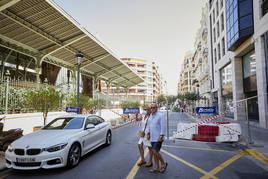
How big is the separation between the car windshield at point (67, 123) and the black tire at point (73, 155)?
0.85 meters

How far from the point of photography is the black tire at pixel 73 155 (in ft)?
15.7

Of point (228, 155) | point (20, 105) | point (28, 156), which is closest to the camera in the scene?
point (28, 156)

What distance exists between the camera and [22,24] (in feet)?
38.0

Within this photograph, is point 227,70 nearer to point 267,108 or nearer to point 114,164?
point 267,108

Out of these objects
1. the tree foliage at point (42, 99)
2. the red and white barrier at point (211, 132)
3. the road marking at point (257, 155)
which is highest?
the tree foliage at point (42, 99)

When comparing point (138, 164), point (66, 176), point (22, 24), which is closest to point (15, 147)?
point (66, 176)

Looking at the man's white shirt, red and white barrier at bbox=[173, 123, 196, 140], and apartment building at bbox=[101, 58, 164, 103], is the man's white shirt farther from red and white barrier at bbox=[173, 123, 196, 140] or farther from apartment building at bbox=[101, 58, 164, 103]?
apartment building at bbox=[101, 58, 164, 103]

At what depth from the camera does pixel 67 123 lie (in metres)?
6.12

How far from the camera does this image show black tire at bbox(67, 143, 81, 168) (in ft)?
15.7

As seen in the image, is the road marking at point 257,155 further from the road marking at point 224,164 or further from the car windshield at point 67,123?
the car windshield at point 67,123

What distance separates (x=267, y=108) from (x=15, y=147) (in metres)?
15.1

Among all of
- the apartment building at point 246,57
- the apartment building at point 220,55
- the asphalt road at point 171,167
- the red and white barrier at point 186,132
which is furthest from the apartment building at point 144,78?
the asphalt road at point 171,167

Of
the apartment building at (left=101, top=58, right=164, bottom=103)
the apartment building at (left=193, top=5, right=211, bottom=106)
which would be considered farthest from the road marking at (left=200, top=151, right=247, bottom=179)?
the apartment building at (left=101, top=58, right=164, bottom=103)

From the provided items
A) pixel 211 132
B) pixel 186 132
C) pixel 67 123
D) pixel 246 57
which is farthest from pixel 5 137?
pixel 246 57
